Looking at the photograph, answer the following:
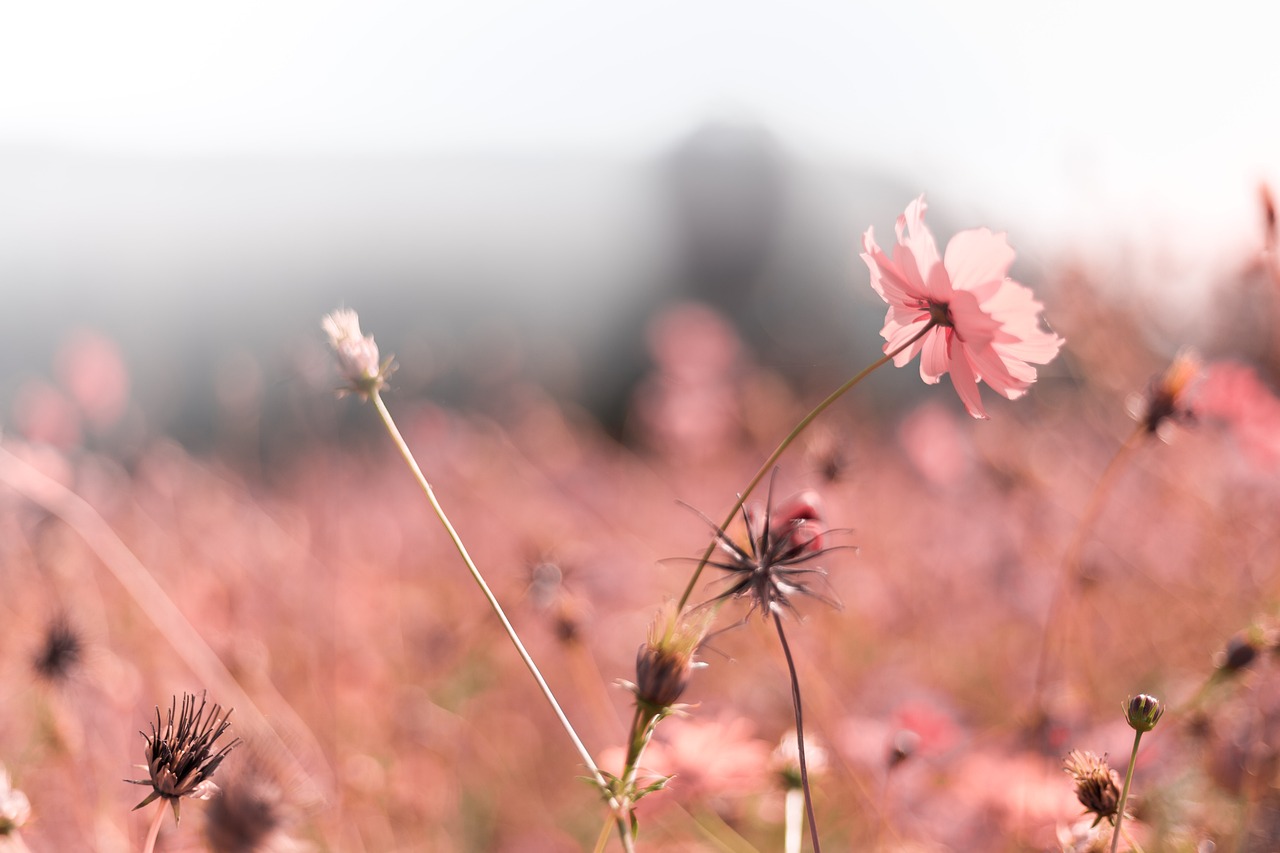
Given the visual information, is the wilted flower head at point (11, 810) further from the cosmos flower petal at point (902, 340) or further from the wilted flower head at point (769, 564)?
the cosmos flower petal at point (902, 340)

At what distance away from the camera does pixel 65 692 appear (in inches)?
45.1

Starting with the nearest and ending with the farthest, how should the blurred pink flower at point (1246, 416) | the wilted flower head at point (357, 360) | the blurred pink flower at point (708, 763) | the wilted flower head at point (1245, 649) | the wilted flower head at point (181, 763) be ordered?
the wilted flower head at point (181, 763) → the wilted flower head at point (357, 360) → the wilted flower head at point (1245, 649) → the blurred pink flower at point (708, 763) → the blurred pink flower at point (1246, 416)

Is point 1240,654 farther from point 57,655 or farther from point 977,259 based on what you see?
point 57,655

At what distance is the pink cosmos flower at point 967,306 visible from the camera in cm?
62

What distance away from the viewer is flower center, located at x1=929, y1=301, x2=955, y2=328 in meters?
0.66

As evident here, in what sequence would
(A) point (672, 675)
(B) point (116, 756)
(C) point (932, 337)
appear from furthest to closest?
1. (B) point (116, 756)
2. (C) point (932, 337)
3. (A) point (672, 675)

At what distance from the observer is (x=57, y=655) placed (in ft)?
3.44

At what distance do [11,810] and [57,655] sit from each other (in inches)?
14.1

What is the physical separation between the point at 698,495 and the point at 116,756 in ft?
5.69

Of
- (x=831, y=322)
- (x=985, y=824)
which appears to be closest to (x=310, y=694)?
(x=985, y=824)

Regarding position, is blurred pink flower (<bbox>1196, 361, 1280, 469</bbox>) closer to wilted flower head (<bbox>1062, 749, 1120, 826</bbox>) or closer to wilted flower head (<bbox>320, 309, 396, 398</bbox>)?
wilted flower head (<bbox>1062, 749, 1120, 826</bbox>)

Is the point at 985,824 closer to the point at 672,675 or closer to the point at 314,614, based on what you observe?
the point at 672,675

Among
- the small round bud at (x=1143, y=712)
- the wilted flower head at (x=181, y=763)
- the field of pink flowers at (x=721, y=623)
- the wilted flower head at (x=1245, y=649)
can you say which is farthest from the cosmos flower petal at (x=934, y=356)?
the wilted flower head at (x=181, y=763)

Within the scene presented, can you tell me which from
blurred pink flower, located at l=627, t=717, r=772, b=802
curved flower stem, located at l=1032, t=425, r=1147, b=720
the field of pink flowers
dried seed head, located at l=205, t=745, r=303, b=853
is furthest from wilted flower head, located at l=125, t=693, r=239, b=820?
curved flower stem, located at l=1032, t=425, r=1147, b=720
